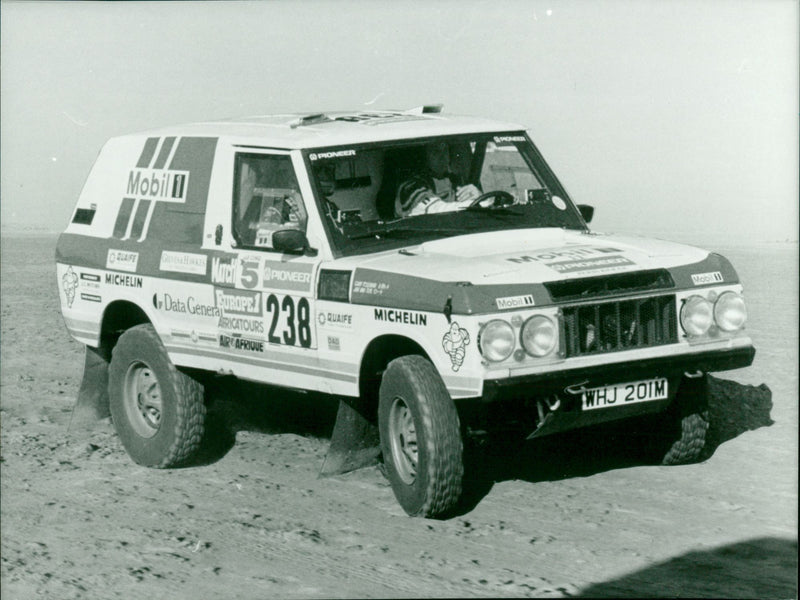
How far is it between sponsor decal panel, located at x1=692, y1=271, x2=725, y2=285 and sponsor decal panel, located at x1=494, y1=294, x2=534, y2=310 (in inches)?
40.7

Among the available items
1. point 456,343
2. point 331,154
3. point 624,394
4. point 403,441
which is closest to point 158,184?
point 331,154

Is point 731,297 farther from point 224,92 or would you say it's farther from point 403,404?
point 224,92

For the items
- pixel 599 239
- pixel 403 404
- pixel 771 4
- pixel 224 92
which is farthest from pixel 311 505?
pixel 224 92

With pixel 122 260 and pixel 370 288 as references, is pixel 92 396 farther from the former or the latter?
pixel 370 288

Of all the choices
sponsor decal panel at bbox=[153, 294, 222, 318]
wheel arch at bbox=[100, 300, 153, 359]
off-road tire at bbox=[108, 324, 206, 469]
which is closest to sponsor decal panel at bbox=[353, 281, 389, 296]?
sponsor decal panel at bbox=[153, 294, 222, 318]

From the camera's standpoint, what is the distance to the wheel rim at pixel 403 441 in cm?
692

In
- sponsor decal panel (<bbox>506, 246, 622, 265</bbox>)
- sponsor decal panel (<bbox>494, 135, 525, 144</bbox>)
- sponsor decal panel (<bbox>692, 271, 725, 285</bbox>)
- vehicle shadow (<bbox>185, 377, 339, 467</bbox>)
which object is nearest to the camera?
sponsor decal panel (<bbox>506, 246, 622, 265</bbox>)

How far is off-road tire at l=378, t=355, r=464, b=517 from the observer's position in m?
6.58

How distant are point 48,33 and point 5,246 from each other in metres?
4.75

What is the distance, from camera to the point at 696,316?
700 centimetres

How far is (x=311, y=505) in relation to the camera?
731 cm

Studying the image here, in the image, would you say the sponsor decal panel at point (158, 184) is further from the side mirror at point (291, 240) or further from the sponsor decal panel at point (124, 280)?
the side mirror at point (291, 240)

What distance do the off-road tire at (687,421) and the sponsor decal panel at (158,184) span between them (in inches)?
131

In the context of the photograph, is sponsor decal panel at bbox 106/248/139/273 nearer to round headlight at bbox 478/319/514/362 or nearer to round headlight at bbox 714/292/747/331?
round headlight at bbox 478/319/514/362
